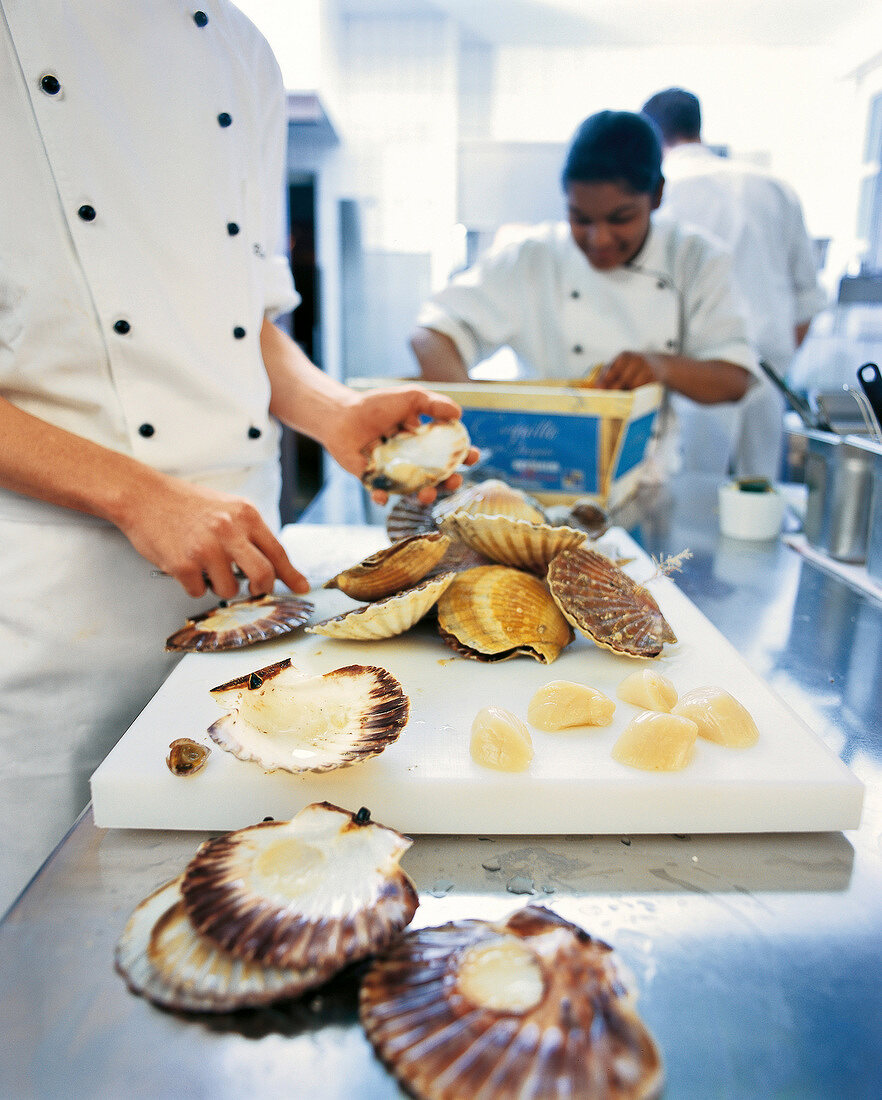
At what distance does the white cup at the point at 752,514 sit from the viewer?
1661mm

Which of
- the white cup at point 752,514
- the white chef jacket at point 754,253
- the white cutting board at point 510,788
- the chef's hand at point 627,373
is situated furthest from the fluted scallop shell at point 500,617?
the white chef jacket at point 754,253

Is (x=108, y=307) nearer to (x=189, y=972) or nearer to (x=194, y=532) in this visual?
(x=194, y=532)

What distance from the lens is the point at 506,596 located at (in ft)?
3.03

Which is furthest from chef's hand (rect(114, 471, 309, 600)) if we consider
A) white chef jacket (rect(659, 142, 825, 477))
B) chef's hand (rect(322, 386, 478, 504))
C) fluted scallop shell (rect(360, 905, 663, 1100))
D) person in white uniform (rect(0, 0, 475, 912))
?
white chef jacket (rect(659, 142, 825, 477))

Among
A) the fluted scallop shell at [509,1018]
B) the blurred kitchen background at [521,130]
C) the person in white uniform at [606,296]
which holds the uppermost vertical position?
the blurred kitchen background at [521,130]

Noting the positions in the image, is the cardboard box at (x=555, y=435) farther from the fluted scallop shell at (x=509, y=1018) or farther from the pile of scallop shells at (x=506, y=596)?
the fluted scallop shell at (x=509, y=1018)

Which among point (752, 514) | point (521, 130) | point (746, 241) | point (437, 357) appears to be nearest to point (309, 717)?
point (752, 514)

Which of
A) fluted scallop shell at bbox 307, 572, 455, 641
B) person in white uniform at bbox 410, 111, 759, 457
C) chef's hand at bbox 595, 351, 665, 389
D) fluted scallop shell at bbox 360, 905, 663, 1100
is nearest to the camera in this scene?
fluted scallop shell at bbox 360, 905, 663, 1100

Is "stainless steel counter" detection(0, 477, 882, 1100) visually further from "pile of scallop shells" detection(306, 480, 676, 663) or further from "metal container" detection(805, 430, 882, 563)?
"metal container" detection(805, 430, 882, 563)

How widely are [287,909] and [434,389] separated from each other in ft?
4.70

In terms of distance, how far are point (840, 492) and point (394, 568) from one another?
964mm

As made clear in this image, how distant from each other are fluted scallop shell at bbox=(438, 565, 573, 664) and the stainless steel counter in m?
0.27

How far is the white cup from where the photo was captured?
1.66 metres

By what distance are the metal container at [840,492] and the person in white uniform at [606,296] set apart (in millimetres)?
603
